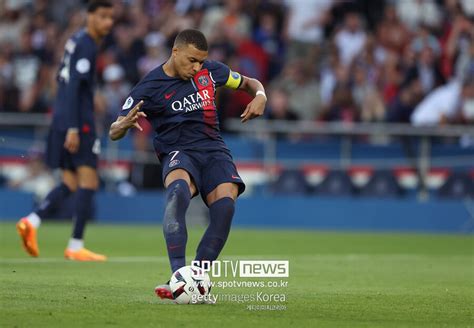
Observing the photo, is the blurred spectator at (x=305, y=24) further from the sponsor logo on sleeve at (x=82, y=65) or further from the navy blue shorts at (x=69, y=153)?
the sponsor logo on sleeve at (x=82, y=65)

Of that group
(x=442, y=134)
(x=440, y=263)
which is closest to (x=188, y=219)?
(x=442, y=134)

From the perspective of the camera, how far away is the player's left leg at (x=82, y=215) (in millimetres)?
12281

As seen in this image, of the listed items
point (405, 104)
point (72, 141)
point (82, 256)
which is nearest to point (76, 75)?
point (72, 141)

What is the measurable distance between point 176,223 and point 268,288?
1412 mm

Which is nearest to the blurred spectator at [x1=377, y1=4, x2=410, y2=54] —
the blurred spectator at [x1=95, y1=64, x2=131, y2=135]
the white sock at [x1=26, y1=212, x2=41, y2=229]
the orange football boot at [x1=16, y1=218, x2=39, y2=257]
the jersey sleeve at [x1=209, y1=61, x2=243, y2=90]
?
the blurred spectator at [x1=95, y1=64, x2=131, y2=135]

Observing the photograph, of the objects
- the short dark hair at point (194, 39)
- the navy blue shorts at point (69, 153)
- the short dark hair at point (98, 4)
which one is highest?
the short dark hair at point (98, 4)

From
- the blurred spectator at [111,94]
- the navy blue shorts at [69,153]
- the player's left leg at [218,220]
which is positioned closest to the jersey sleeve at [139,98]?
the player's left leg at [218,220]

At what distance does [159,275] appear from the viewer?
10.2 metres

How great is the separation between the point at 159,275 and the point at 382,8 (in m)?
14.6

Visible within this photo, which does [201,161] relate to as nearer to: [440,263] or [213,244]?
[213,244]

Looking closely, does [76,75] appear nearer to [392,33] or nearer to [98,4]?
[98,4]

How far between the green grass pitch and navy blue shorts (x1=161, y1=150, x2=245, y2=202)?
909mm

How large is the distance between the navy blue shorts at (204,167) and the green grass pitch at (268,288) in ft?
2.98

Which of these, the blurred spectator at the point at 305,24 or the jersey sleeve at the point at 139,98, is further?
the blurred spectator at the point at 305,24
